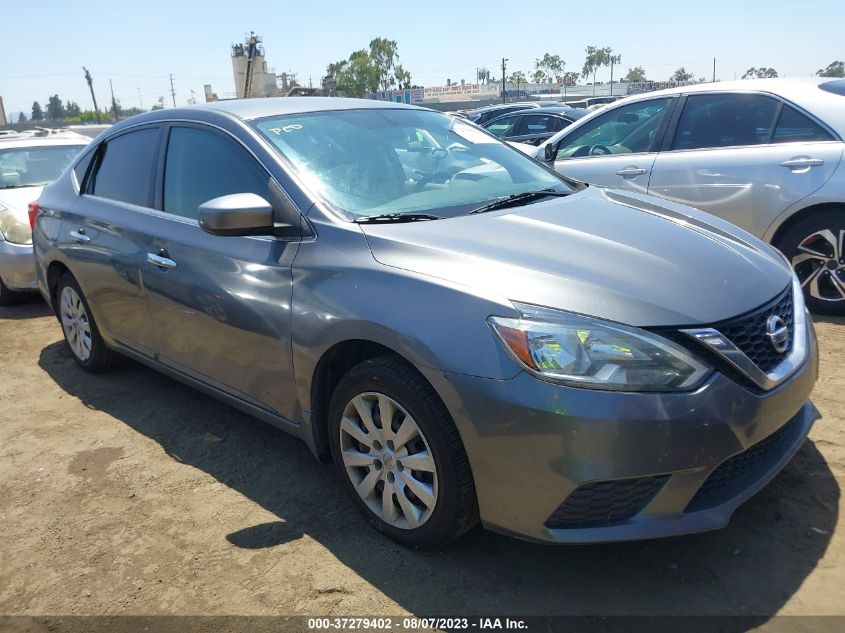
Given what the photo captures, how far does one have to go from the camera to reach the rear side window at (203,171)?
320cm

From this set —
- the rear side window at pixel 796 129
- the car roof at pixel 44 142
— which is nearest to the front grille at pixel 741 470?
the rear side window at pixel 796 129

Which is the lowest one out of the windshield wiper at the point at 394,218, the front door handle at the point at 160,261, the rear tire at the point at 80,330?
the rear tire at the point at 80,330

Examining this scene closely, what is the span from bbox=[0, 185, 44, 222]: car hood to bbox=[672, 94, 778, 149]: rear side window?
19.1ft

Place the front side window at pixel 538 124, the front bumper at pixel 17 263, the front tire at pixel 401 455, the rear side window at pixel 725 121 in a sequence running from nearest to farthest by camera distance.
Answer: the front tire at pixel 401 455, the rear side window at pixel 725 121, the front bumper at pixel 17 263, the front side window at pixel 538 124

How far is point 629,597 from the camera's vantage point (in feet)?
7.73

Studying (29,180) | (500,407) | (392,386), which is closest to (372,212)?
(392,386)

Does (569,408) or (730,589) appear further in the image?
(730,589)

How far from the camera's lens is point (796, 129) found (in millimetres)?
4859

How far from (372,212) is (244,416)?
67.8 inches

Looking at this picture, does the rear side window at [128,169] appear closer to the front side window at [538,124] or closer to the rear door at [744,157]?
the rear door at [744,157]

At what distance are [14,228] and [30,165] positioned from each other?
1440mm

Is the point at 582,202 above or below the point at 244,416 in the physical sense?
above

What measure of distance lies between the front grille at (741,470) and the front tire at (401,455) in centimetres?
76

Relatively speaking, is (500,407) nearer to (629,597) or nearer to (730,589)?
(629,597)
